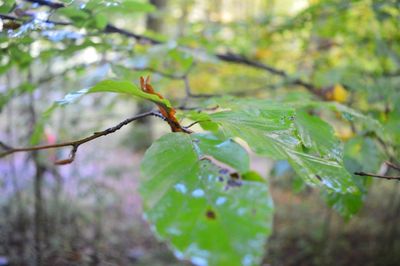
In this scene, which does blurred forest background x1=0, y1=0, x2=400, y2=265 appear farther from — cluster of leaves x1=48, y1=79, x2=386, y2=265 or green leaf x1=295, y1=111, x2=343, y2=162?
cluster of leaves x1=48, y1=79, x2=386, y2=265

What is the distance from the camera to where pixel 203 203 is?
0.37m

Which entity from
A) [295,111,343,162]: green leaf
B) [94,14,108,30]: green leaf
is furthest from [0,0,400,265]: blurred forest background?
[295,111,343,162]: green leaf

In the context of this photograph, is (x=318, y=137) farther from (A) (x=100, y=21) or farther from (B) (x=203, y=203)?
(A) (x=100, y=21)

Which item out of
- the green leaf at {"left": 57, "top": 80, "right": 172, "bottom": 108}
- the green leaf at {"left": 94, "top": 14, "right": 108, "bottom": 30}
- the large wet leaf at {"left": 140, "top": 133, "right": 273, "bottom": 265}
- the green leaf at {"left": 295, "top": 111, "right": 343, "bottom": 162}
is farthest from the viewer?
the green leaf at {"left": 94, "top": 14, "right": 108, "bottom": 30}

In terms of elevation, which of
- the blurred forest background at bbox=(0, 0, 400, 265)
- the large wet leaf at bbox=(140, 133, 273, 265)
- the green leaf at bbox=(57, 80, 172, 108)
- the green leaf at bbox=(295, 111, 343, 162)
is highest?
the green leaf at bbox=(57, 80, 172, 108)

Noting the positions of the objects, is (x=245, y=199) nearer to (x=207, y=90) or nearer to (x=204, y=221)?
(x=204, y=221)

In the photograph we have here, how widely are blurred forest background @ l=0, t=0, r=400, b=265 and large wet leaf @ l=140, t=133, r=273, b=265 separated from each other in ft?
1.25

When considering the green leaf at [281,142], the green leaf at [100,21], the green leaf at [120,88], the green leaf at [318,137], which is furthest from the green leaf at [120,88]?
the green leaf at [100,21]

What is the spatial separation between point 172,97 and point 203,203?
3.88ft

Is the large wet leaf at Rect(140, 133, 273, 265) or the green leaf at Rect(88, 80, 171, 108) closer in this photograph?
the large wet leaf at Rect(140, 133, 273, 265)

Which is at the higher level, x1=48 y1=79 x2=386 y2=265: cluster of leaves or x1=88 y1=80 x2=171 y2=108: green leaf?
x1=88 y1=80 x2=171 y2=108: green leaf

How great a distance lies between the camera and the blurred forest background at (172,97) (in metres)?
1.00

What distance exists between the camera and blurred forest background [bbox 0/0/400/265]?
100cm

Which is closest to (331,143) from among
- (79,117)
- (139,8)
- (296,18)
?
(139,8)
